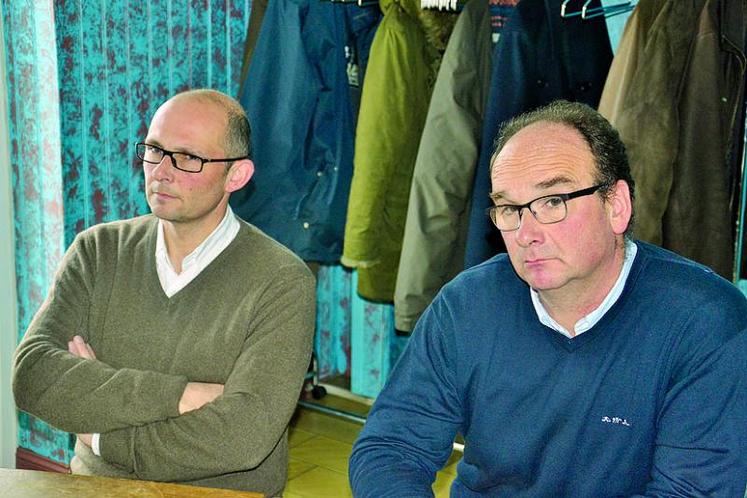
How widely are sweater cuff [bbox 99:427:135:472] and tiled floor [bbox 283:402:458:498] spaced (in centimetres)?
133

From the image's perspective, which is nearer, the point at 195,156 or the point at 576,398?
the point at 576,398

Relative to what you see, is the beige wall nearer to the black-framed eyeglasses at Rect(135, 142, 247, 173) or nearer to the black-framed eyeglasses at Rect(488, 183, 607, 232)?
the black-framed eyeglasses at Rect(135, 142, 247, 173)

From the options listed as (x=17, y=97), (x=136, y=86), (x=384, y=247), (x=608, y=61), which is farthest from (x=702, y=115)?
(x=17, y=97)

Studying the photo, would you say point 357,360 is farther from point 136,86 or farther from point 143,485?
point 143,485

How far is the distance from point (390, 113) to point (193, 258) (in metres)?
1.23

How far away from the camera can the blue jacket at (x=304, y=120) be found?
312cm

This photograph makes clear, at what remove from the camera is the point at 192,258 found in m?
1.97

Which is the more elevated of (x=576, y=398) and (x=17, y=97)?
(x=17, y=97)

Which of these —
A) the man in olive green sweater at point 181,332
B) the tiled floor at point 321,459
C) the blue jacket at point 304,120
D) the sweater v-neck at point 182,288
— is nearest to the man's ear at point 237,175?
the man in olive green sweater at point 181,332

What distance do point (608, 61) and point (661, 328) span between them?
5.15 feet

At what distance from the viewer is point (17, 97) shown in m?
2.80

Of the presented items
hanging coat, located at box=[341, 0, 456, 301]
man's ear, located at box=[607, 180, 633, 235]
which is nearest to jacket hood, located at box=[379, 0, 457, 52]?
hanging coat, located at box=[341, 0, 456, 301]

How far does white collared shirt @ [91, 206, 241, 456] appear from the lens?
1954 mm

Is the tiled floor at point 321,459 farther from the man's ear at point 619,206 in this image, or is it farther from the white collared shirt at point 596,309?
the man's ear at point 619,206
